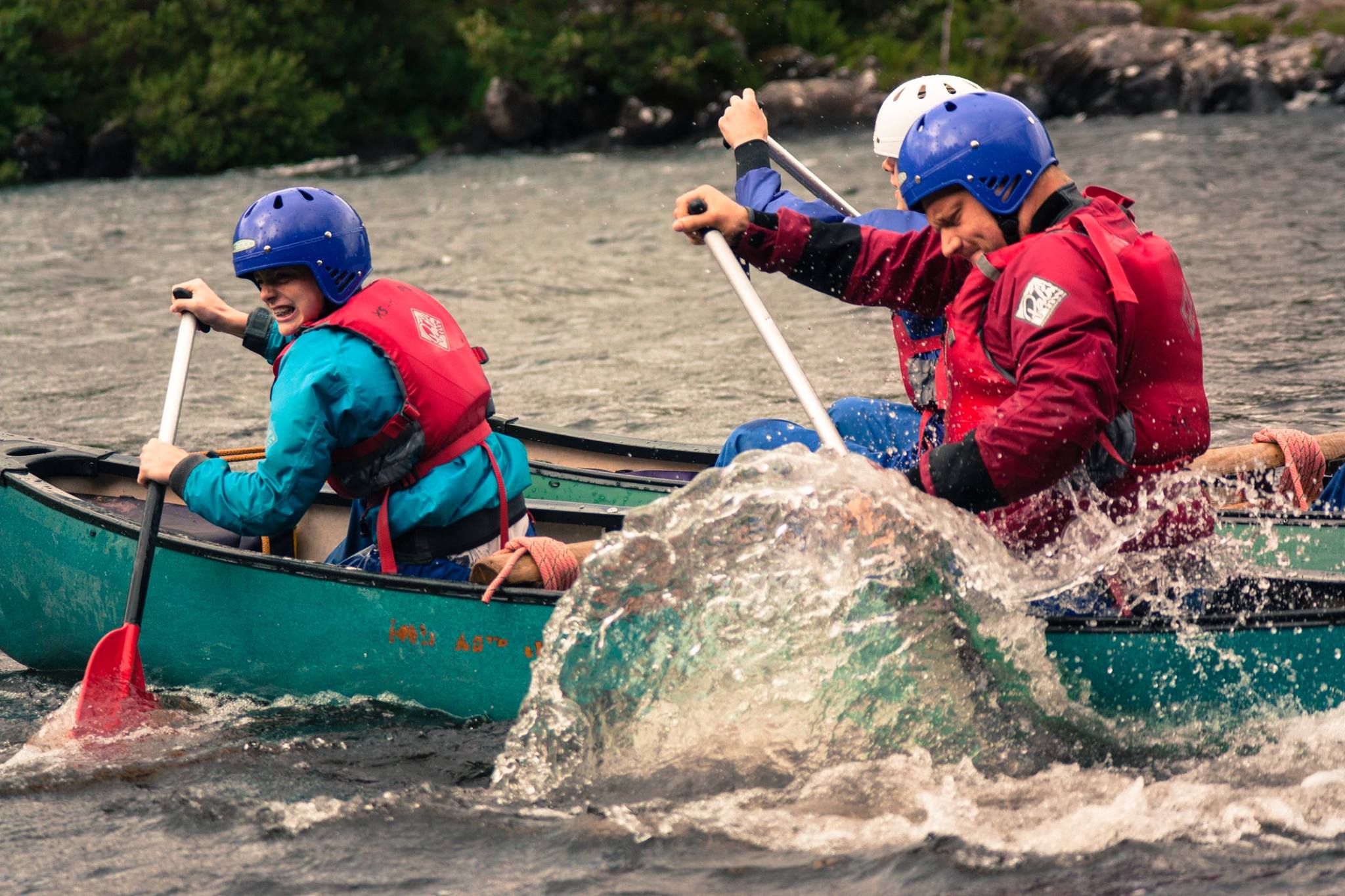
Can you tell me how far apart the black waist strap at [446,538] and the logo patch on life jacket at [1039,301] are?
1.87 meters

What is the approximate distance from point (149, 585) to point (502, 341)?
7.39 m

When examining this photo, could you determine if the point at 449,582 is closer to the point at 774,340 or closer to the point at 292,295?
the point at 292,295

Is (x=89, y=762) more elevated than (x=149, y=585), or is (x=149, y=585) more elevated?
(x=149, y=585)

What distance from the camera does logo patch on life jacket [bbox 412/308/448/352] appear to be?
4.46m

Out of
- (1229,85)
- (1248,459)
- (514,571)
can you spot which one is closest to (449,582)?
(514,571)

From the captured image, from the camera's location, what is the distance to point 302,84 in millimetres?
32156

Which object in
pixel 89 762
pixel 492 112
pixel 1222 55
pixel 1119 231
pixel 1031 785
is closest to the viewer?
pixel 1119 231

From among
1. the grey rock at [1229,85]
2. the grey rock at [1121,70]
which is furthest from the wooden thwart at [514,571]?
Result: the grey rock at [1121,70]

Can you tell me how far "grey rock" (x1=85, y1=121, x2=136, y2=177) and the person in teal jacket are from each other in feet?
86.4

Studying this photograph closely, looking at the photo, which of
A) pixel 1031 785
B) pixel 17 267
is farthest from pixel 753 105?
pixel 17 267

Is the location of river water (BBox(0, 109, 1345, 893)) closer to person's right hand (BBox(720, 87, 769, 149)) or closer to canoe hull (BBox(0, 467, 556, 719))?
canoe hull (BBox(0, 467, 556, 719))

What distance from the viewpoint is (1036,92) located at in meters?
30.3

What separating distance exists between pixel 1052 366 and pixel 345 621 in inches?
93.6

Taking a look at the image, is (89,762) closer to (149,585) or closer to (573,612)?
(149,585)
